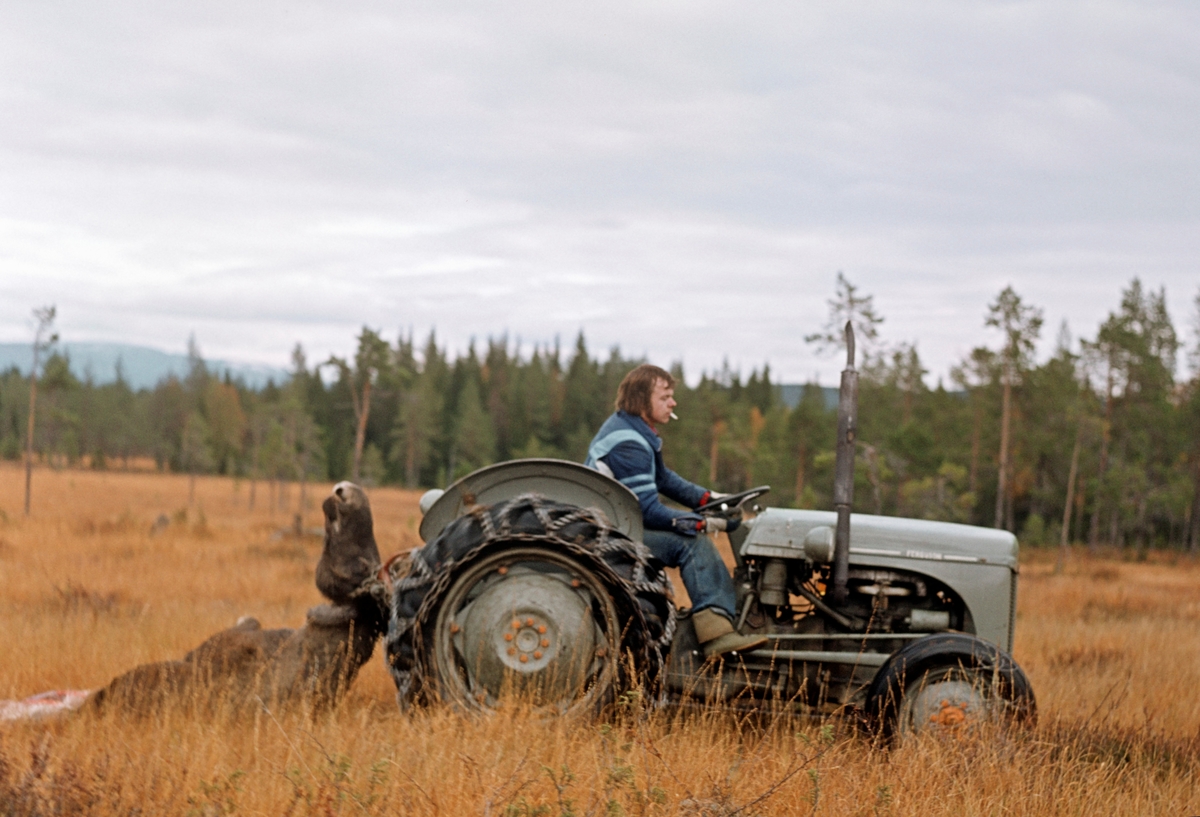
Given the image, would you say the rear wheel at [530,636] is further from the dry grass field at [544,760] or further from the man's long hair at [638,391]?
the man's long hair at [638,391]

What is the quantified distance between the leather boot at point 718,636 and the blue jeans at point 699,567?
0.14 feet

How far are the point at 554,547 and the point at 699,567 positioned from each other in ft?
2.51

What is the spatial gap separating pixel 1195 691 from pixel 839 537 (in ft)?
14.6

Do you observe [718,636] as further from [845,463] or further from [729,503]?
[845,463]

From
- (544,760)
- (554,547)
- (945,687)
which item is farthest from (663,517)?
(945,687)

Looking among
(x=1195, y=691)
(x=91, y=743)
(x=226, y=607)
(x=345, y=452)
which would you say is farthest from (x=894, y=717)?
(x=345, y=452)

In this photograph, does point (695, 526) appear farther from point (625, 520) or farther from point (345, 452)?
point (345, 452)

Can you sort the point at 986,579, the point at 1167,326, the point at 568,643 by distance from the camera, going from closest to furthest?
the point at 568,643
the point at 986,579
the point at 1167,326

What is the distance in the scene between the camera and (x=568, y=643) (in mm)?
4734

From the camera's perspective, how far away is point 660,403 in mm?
5371

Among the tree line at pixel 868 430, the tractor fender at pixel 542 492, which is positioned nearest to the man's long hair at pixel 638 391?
the tractor fender at pixel 542 492

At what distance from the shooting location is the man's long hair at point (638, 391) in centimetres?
536

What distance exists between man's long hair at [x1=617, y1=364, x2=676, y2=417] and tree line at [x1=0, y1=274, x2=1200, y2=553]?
615 inches

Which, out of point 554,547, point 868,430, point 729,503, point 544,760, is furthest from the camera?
point 868,430
